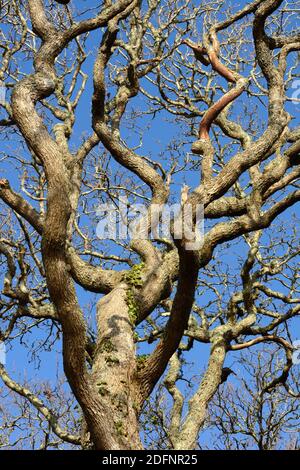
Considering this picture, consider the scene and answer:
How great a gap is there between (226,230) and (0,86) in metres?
4.76

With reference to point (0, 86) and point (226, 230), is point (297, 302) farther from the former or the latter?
point (0, 86)

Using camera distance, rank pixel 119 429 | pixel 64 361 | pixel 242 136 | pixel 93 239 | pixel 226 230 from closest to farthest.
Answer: pixel 64 361 → pixel 119 429 → pixel 226 230 → pixel 242 136 → pixel 93 239

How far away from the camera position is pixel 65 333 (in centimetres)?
539

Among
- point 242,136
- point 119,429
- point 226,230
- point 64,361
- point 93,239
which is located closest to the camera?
point 64,361
